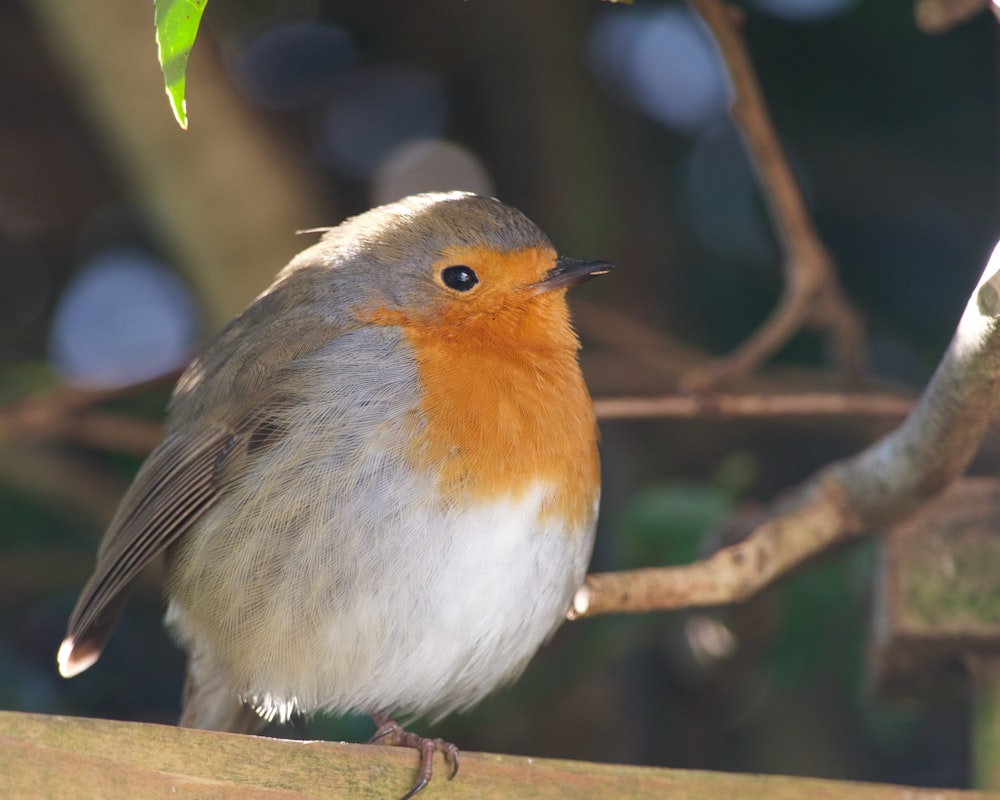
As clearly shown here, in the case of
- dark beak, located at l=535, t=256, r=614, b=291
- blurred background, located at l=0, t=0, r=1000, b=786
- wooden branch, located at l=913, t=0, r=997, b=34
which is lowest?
blurred background, located at l=0, t=0, r=1000, b=786

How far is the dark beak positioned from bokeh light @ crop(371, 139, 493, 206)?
197 cm

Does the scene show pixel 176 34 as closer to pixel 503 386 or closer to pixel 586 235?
pixel 503 386

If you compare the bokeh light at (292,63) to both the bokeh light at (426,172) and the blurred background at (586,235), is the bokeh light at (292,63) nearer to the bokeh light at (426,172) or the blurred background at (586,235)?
the blurred background at (586,235)

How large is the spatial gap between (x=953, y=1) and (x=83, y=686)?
10.9ft

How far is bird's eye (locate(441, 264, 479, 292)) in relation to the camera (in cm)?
304

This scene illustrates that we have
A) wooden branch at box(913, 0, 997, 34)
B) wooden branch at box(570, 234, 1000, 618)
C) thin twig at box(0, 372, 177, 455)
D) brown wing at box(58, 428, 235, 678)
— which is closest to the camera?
wooden branch at box(570, 234, 1000, 618)

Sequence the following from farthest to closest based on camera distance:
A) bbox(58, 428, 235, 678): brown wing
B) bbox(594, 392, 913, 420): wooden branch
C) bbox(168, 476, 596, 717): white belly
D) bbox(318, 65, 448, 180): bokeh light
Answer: bbox(318, 65, 448, 180): bokeh light, bbox(594, 392, 913, 420): wooden branch, bbox(58, 428, 235, 678): brown wing, bbox(168, 476, 596, 717): white belly

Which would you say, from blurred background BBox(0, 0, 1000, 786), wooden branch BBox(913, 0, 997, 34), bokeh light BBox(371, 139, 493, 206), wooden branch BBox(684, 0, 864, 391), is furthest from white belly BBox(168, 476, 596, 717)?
bokeh light BBox(371, 139, 493, 206)

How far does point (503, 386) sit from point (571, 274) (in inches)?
14.5

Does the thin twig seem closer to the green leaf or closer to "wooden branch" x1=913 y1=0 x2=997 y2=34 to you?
the green leaf

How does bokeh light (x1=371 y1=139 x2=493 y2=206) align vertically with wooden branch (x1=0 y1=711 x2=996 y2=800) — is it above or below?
below

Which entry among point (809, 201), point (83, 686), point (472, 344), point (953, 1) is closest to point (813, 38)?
point (809, 201)

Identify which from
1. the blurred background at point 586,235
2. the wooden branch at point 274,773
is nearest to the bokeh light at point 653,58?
the blurred background at point 586,235

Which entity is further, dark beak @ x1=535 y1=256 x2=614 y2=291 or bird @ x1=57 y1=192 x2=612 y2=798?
dark beak @ x1=535 y1=256 x2=614 y2=291
